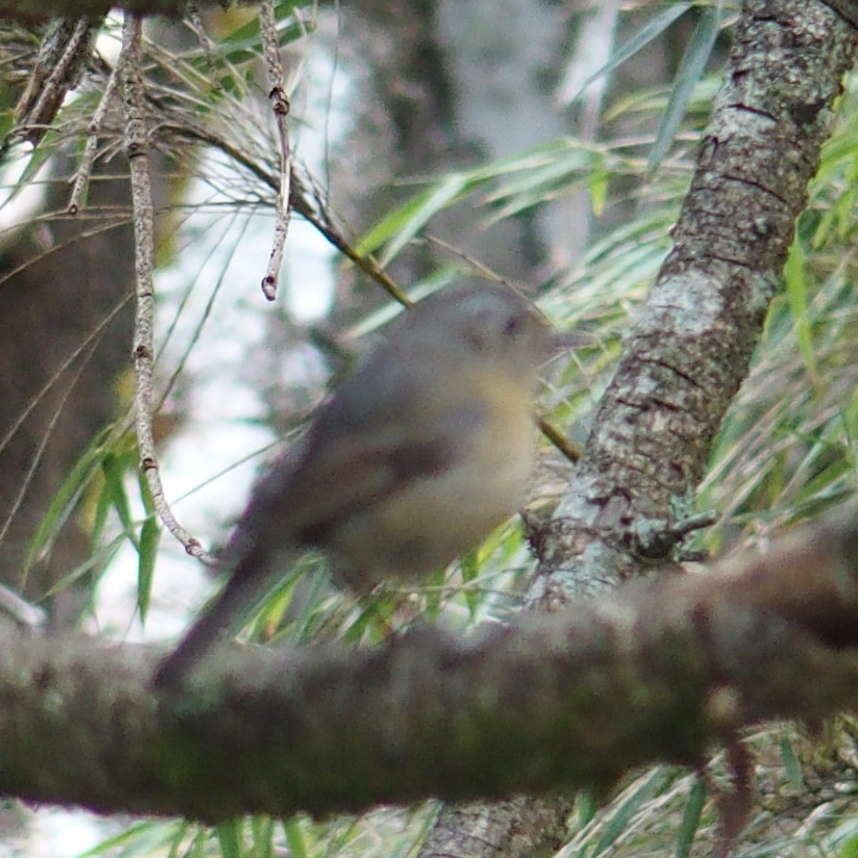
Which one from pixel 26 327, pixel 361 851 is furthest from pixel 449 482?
pixel 26 327

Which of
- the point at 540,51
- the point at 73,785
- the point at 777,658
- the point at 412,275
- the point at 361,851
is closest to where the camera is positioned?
Answer: the point at 777,658

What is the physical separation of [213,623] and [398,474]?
15.7 inches

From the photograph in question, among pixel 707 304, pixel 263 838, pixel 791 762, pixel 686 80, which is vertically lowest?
pixel 263 838

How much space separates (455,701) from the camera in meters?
0.82

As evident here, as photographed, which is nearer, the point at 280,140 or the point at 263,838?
the point at 280,140

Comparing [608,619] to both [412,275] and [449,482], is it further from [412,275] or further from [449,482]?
[412,275]

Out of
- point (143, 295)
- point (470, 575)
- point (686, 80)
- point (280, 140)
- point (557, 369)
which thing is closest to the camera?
point (143, 295)

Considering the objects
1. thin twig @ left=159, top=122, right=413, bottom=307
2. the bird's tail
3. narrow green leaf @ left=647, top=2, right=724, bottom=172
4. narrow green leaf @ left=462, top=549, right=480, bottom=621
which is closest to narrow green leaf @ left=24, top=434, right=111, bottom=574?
thin twig @ left=159, top=122, right=413, bottom=307

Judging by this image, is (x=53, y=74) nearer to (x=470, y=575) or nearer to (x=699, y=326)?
(x=699, y=326)

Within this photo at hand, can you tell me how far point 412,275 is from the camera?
545 cm

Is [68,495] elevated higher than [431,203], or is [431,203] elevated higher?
[431,203]

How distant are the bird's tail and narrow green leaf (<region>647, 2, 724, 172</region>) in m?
0.72

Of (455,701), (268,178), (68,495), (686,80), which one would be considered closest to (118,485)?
(68,495)

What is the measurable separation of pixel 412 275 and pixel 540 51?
894 mm
